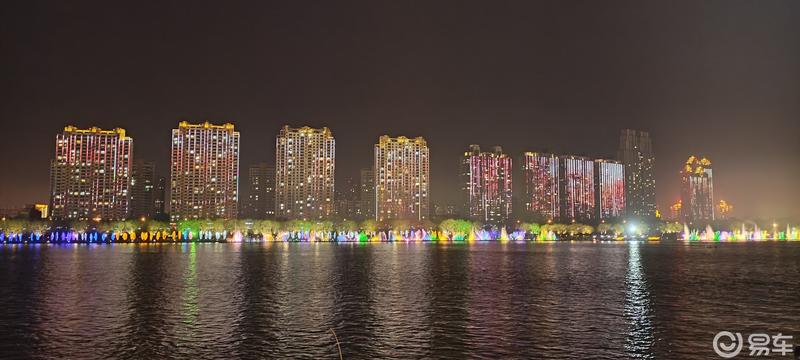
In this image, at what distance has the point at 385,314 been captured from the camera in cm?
4197

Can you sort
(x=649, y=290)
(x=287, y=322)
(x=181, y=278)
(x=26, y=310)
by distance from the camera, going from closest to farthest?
(x=287, y=322)
(x=26, y=310)
(x=649, y=290)
(x=181, y=278)

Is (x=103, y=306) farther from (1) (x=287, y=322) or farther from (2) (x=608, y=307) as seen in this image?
(2) (x=608, y=307)

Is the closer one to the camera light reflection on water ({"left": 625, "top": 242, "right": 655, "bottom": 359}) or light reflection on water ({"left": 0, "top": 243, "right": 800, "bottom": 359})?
light reflection on water ({"left": 625, "top": 242, "right": 655, "bottom": 359})

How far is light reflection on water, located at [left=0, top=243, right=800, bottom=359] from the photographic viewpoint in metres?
31.5

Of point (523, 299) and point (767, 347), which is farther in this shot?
point (523, 299)

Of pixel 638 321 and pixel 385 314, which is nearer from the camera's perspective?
pixel 638 321

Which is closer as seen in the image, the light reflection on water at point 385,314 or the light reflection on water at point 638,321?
the light reflection on water at point 638,321

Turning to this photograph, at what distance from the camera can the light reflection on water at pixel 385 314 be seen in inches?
1240

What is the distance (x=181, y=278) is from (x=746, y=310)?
2085 inches

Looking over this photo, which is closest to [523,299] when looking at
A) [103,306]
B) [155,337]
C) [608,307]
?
[608,307]

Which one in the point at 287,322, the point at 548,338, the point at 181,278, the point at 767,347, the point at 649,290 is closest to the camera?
the point at 767,347

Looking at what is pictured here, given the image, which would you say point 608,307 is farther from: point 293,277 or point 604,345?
point 293,277

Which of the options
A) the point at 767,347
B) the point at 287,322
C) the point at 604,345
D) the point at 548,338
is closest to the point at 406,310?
the point at 287,322

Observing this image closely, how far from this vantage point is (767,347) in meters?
31.1
